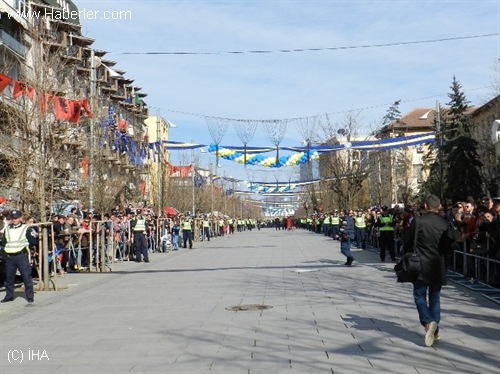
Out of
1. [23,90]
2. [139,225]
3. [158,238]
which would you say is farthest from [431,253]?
[158,238]

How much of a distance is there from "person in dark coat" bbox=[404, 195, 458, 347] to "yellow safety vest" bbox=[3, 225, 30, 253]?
7.44m

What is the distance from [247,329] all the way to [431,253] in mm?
2598

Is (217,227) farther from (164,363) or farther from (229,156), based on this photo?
(164,363)

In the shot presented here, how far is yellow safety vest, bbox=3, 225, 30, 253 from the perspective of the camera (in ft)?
42.8

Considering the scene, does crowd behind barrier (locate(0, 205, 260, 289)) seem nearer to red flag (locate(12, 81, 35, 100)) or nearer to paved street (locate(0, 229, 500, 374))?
paved street (locate(0, 229, 500, 374))

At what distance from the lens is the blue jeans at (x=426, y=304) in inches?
328

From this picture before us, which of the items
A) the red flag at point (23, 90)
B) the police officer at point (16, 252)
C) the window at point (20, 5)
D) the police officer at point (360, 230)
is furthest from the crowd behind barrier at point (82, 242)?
the window at point (20, 5)

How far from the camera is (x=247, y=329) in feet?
31.1

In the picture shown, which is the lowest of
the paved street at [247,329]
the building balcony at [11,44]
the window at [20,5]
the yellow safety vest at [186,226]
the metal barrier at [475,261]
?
the paved street at [247,329]

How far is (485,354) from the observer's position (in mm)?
7527

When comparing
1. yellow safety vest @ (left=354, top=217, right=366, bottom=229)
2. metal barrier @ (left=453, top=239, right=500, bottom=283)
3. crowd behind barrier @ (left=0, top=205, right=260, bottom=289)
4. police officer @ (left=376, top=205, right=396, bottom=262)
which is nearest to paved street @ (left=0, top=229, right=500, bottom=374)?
metal barrier @ (left=453, top=239, right=500, bottom=283)

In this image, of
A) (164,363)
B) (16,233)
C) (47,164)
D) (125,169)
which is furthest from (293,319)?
(125,169)

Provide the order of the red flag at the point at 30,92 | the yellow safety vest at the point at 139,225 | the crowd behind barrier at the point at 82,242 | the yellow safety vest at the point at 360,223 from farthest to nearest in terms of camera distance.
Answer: the yellow safety vest at the point at 360,223 → the yellow safety vest at the point at 139,225 → the red flag at the point at 30,92 → the crowd behind barrier at the point at 82,242

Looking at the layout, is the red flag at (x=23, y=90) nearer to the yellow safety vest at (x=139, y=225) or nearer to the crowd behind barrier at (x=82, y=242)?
the crowd behind barrier at (x=82, y=242)
